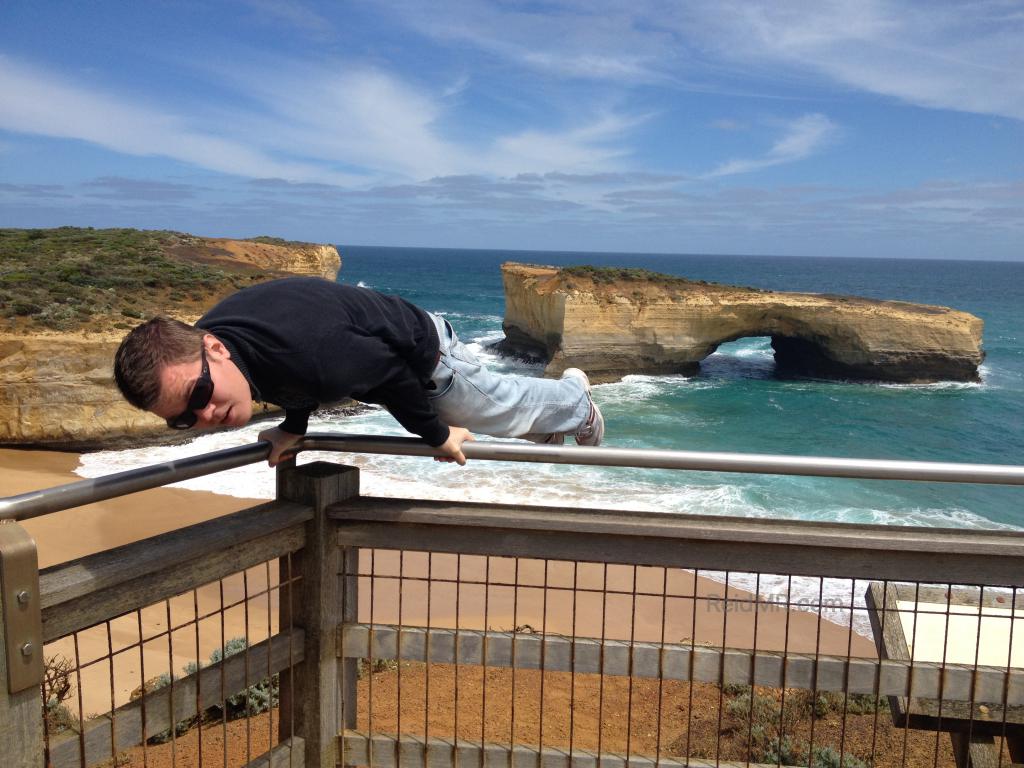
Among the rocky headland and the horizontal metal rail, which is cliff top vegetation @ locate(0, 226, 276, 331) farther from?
the horizontal metal rail

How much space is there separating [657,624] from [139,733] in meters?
9.97

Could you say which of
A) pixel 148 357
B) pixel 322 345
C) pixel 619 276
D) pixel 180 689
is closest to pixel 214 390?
pixel 148 357

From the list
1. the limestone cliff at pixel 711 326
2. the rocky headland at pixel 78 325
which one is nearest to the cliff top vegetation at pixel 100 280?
the rocky headland at pixel 78 325

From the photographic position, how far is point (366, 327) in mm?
2297

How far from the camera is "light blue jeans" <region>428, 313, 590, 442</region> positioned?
8.98 ft

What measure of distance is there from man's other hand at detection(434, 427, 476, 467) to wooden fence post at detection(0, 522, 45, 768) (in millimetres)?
1077

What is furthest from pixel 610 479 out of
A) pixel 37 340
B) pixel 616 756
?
pixel 616 756

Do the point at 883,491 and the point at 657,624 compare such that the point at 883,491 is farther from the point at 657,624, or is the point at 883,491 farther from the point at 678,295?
the point at 678,295

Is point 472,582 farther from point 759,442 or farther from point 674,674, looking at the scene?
point 759,442

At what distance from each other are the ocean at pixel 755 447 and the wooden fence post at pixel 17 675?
1950 mm

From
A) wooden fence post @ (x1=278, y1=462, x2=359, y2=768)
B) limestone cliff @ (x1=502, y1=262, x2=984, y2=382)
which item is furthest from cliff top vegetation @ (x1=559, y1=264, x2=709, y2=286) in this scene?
wooden fence post @ (x1=278, y1=462, x2=359, y2=768)

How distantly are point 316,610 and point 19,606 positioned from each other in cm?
100

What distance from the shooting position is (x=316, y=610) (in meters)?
2.64

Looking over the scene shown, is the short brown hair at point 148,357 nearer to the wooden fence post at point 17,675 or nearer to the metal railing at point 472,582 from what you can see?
the metal railing at point 472,582
